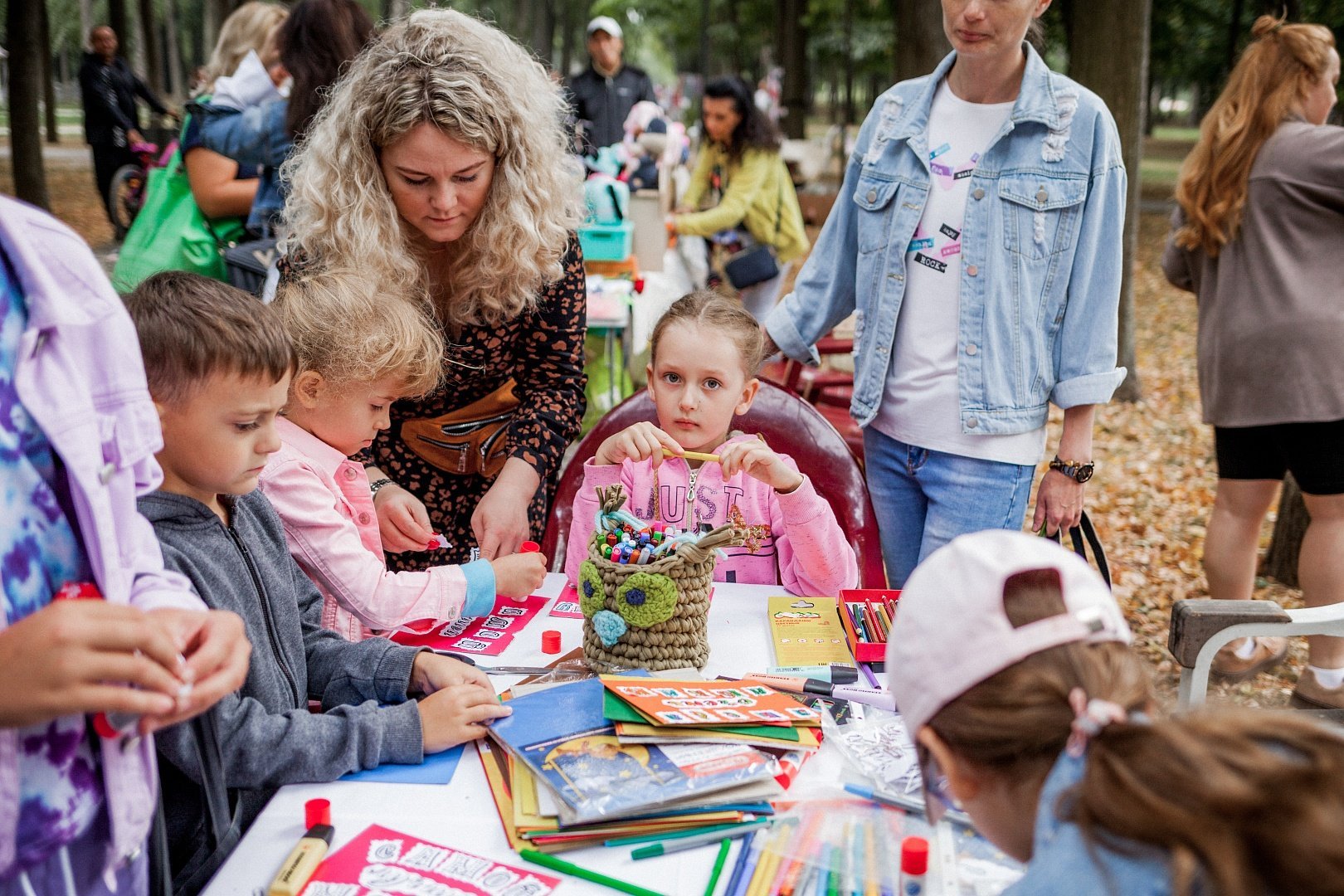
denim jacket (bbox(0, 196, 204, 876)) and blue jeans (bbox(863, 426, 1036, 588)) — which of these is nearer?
denim jacket (bbox(0, 196, 204, 876))

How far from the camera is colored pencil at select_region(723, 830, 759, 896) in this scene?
4.22 feet

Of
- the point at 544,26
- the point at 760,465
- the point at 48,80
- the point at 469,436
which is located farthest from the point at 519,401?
the point at 544,26

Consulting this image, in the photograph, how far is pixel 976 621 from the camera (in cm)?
106

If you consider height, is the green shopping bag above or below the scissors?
above

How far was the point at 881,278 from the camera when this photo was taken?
264 cm

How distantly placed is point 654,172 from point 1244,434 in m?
6.31

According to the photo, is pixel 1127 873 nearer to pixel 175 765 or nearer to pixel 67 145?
pixel 175 765

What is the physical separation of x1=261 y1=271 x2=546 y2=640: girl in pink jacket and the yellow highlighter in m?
0.61

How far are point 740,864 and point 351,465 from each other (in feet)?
3.83

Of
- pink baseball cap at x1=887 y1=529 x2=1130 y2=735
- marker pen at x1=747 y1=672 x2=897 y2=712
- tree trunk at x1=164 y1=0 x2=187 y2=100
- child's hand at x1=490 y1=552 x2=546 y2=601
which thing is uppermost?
tree trunk at x1=164 y1=0 x2=187 y2=100

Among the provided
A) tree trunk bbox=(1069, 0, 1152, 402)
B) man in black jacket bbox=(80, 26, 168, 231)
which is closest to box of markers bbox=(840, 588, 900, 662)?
tree trunk bbox=(1069, 0, 1152, 402)

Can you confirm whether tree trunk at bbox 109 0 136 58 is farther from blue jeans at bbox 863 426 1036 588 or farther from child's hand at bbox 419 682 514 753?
child's hand at bbox 419 682 514 753

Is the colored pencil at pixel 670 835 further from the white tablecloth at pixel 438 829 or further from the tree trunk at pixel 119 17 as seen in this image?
the tree trunk at pixel 119 17

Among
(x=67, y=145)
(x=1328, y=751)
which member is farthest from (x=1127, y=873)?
(x=67, y=145)
